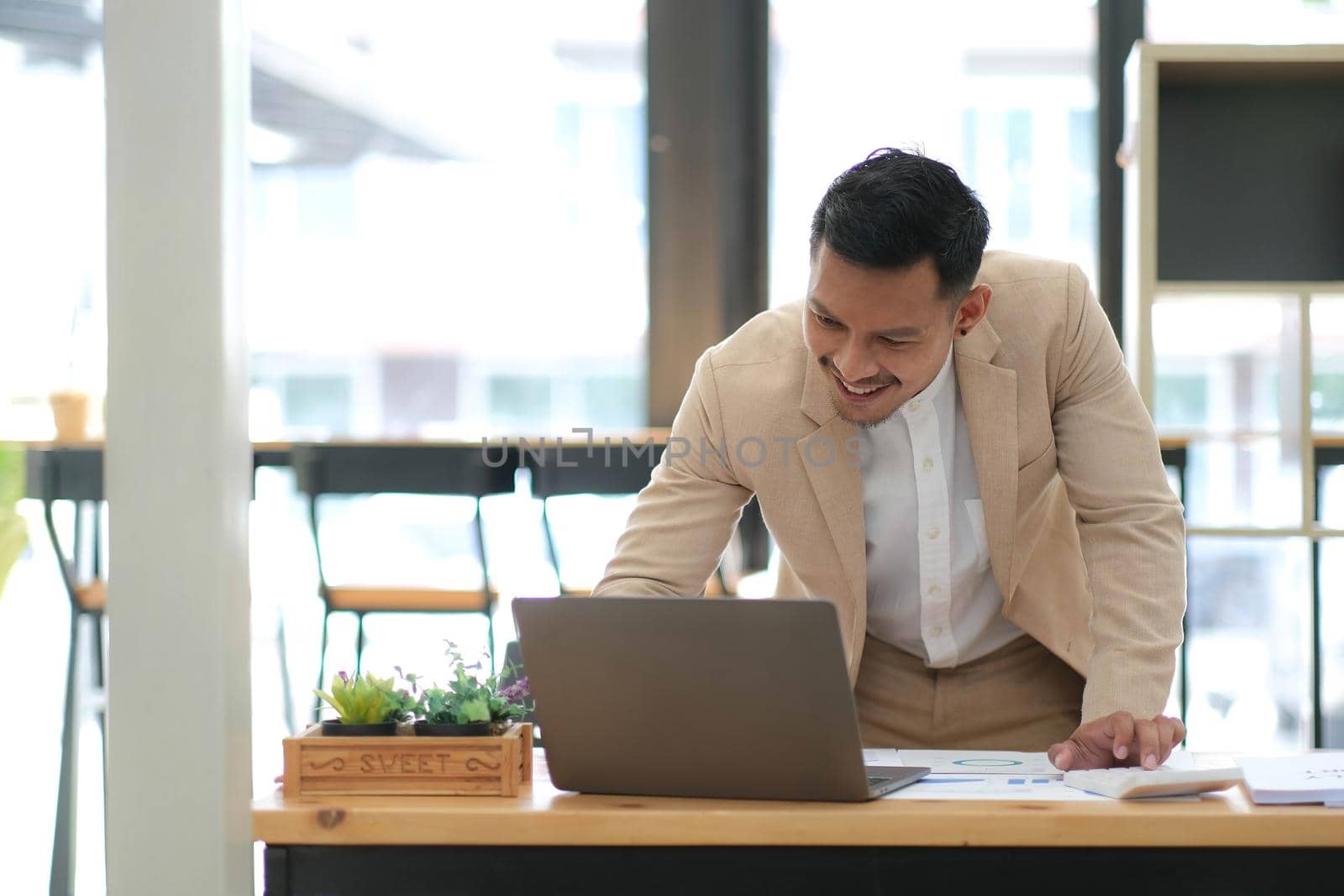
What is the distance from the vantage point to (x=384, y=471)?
3.24 m

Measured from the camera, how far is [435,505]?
169 inches

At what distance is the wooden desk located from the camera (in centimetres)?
109

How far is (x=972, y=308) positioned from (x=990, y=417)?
14cm

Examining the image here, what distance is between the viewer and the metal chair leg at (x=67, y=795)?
5.40 feet

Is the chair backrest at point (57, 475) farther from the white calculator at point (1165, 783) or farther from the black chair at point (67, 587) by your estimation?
the white calculator at point (1165, 783)

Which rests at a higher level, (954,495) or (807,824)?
(954,495)

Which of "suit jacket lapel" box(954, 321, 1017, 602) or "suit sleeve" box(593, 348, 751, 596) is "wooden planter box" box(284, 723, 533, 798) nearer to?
"suit sleeve" box(593, 348, 751, 596)

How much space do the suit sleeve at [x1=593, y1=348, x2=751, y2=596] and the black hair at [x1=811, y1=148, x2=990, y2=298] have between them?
292mm

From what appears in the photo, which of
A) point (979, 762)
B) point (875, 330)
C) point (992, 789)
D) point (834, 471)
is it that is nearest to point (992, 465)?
point (834, 471)

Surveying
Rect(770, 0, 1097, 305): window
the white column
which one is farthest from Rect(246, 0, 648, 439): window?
the white column

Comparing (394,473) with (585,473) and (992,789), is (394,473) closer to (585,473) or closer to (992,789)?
(585,473)

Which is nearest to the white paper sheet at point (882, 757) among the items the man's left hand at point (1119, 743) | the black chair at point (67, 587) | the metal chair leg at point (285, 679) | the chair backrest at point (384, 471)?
the man's left hand at point (1119, 743)

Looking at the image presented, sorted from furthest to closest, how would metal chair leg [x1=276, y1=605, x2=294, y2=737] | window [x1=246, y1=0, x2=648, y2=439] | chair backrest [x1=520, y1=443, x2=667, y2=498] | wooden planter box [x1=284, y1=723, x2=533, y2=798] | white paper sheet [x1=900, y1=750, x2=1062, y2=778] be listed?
1. window [x1=246, y1=0, x2=648, y2=439]
2. metal chair leg [x1=276, y1=605, x2=294, y2=737]
3. chair backrest [x1=520, y1=443, x2=667, y2=498]
4. white paper sheet [x1=900, y1=750, x2=1062, y2=778]
5. wooden planter box [x1=284, y1=723, x2=533, y2=798]

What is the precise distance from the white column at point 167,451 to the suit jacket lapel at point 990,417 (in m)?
0.88
